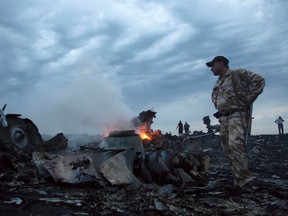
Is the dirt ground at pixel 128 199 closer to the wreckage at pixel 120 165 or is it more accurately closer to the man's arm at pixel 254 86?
the wreckage at pixel 120 165

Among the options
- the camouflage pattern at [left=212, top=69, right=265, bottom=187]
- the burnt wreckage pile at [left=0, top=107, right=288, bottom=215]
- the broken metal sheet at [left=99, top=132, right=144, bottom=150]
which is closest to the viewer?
the burnt wreckage pile at [left=0, top=107, right=288, bottom=215]

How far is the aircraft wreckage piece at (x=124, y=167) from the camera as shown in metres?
5.21

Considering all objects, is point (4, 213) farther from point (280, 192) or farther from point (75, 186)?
point (280, 192)

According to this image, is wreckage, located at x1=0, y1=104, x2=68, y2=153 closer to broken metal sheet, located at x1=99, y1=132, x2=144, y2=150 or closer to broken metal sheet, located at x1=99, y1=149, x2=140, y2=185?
broken metal sheet, located at x1=99, y1=132, x2=144, y2=150

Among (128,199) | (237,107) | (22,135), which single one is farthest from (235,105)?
(22,135)

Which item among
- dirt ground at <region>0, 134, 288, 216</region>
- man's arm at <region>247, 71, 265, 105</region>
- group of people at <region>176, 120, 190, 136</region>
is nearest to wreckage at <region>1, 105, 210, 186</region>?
dirt ground at <region>0, 134, 288, 216</region>

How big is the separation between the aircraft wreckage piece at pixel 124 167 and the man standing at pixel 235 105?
92cm

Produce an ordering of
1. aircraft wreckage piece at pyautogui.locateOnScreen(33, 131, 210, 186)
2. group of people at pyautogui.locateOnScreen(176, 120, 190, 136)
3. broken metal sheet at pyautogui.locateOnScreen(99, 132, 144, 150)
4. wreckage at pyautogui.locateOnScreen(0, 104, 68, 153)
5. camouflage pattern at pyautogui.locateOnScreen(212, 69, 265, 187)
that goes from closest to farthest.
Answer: aircraft wreckage piece at pyautogui.locateOnScreen(33, 131, 210, 186), camouflage pattern at pyautogui.locateOnScreen(212, 69, 265, 187), broken metal sheet at pyautogui.locateOnScreen(99, 132, 144, 150), wreckage at pyautogui.locateOnScreen(0, 104, 68, 153), group of people at pyautogui.locateOnScreen(176, 120, 190, 136)

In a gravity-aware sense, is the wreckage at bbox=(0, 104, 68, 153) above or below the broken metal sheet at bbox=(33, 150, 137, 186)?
above

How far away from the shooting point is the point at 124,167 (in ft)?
17.8

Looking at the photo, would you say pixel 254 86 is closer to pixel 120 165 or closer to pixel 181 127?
pixel 120 165

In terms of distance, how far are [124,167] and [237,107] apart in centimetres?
226

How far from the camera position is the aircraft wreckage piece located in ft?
17.1

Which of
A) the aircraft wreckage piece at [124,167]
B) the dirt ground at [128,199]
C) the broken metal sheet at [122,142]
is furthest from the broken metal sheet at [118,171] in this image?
the broken metal sheet at [122,142]
